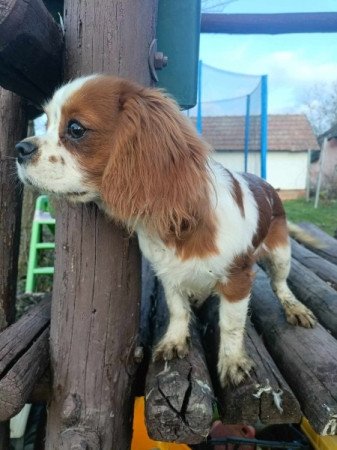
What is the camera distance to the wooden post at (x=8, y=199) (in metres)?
2.31

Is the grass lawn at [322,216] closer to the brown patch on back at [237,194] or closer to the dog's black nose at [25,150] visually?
the brown patch on back at [237,194]

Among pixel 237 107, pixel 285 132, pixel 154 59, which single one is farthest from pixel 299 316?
pixel 285 132

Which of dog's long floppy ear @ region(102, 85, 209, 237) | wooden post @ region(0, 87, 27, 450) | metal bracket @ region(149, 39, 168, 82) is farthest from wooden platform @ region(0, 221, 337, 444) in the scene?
metal bracket @ region(149, 39, 168, 82)

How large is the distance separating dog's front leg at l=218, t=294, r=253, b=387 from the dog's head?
23.6 inches

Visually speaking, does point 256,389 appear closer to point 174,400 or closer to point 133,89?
point 174,400

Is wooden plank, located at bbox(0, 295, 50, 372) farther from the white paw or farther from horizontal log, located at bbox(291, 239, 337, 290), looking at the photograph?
horizontal log, located at bbox(291, 239, 337, 290)

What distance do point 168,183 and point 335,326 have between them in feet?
4.51

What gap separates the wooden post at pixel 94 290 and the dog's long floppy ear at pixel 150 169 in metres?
0.22

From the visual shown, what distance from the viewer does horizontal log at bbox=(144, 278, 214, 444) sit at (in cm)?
164

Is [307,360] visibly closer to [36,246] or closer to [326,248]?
[326,248]

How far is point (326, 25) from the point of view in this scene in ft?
10.7

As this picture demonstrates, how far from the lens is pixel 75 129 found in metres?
1.70

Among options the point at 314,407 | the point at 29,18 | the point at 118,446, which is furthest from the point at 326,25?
the point at 118,446

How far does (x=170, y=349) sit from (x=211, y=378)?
8.8 inches
